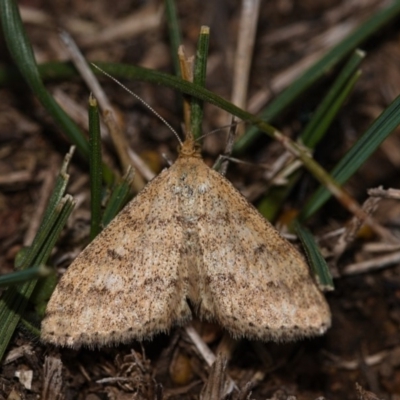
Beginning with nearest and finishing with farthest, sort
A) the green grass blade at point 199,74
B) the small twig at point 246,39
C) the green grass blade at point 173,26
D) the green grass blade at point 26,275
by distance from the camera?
the green grass blade at point 26,275 → the green grass blade at point 199,74 → the green grass blade at point 173,26 → the small twig at point 246,39

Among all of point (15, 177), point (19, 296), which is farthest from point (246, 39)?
point (19, 296)

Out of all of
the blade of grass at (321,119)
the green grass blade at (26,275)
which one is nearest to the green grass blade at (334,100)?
the blade of grass at (321,119)

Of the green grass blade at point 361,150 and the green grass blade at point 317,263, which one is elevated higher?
the green grass blade at point 361,150

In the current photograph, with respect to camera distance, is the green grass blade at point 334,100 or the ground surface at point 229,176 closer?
the ground surface at point 229,176

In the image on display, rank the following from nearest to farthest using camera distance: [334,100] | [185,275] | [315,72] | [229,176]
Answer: [185,275]
[334,100]
[315,72]
[229,176]

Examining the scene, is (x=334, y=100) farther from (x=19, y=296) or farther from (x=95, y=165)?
(x=19, y=296)

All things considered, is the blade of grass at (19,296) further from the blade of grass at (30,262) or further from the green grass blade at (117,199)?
the green grass blade at (117,199)
